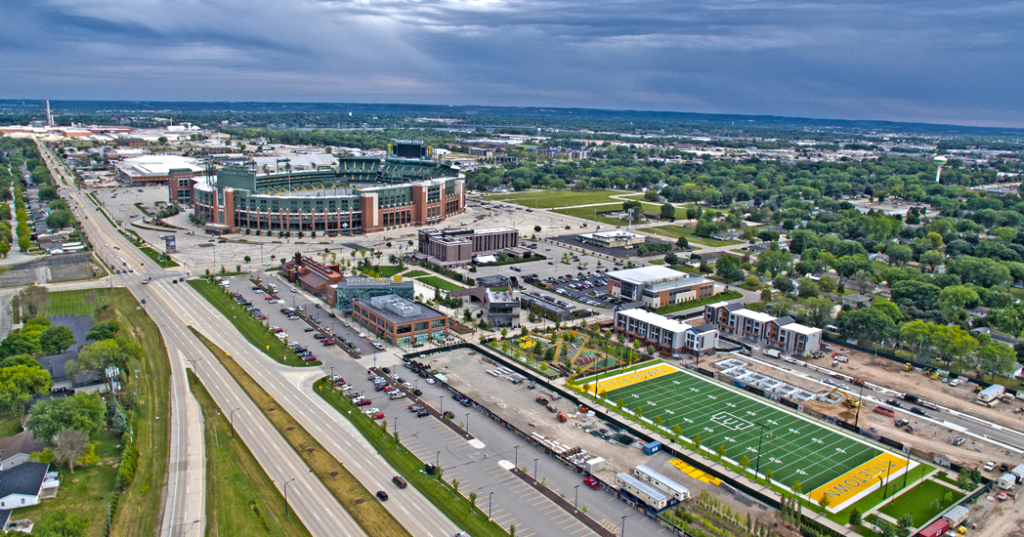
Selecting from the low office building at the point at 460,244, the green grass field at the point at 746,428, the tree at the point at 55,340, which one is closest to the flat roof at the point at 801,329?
the green grass field at the point at 746,428

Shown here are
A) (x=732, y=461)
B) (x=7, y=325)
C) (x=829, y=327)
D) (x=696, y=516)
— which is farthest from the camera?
(x=829, y=327)

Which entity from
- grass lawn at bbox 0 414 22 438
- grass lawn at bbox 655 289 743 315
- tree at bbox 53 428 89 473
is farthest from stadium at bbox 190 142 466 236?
tree at bbox 53 428 89 473

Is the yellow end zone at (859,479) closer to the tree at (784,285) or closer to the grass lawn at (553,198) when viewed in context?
the tree at (784,285)

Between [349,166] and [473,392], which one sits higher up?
[349,166]

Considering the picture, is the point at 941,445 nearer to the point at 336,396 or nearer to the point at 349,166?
the point at 336,396

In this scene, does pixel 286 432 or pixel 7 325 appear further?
pixel 7 325

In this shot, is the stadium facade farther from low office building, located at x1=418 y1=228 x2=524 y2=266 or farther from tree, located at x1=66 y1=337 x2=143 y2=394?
tree, located at x1=66 y1=337 x2=143 y2=394

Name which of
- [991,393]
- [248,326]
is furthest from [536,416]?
[991,393]

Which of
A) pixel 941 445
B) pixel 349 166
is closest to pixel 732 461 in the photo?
pixel 941 445
